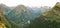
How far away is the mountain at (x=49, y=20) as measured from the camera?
6.00ft

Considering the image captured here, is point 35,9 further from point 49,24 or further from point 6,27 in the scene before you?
point 6,27

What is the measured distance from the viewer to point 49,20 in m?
1.84

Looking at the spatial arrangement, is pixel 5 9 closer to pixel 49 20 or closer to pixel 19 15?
pixel 19 15

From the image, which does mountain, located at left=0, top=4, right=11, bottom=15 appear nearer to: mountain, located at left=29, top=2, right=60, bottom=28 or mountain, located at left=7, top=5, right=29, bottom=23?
mountain, located at left=7, top=5, right=29, bottom=23

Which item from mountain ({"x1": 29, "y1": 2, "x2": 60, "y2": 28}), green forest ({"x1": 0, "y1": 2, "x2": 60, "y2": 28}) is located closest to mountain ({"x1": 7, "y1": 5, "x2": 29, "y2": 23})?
green forest ({"x1": 0, "y1": 2, "x2": 60, "y2": 28})

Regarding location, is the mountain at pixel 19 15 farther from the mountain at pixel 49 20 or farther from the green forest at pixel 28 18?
the mountain at pixel 49 20

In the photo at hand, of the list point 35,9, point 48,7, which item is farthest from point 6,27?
point 48,7

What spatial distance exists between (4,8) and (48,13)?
55cm

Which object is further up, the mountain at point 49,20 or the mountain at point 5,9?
the mountain at point 5,9

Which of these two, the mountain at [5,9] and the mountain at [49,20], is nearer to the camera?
the mountain at [49,20]

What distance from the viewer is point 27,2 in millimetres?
2000

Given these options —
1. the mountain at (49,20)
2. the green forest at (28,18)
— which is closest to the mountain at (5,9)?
the green forest at (28,18)

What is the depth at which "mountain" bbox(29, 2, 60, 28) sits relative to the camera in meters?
1.83

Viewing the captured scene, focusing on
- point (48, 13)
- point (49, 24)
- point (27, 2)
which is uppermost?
point (27, 2)
